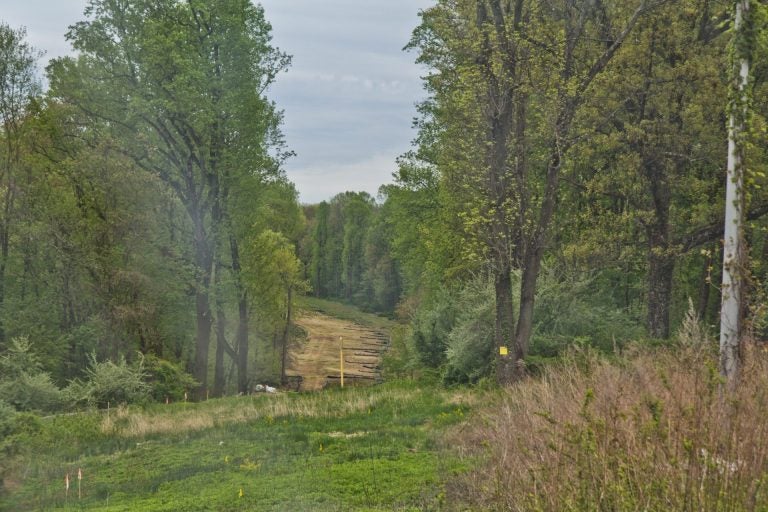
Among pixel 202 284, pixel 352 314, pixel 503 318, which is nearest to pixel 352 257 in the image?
pixel 352 314

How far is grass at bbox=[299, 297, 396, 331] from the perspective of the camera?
67312mm

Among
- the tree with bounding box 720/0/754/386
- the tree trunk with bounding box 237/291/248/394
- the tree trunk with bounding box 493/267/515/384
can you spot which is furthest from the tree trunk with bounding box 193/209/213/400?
the tree with bounding box 720/0/754/386

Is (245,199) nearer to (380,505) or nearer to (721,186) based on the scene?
Answer: (721,186)

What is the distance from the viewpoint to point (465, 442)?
357 inches

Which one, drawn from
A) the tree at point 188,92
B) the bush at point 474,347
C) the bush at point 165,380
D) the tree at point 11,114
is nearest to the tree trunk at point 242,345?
the tree at point 188,92

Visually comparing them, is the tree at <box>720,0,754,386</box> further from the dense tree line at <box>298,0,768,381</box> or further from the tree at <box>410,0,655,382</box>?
the tree at <box>410,0,655,382</box>

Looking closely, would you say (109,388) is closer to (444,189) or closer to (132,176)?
(132,176)

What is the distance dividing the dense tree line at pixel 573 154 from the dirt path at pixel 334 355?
18.1 meters

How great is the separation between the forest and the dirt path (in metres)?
8.69

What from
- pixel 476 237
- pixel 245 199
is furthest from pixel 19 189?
pixel 476 237

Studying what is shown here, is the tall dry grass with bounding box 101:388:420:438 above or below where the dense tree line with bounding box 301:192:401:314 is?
below

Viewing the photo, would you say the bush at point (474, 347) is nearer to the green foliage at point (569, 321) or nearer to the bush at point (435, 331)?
the green foliage at point (569, 321)

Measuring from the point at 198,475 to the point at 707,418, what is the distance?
22.4ft

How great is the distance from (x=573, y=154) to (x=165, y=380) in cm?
1484
